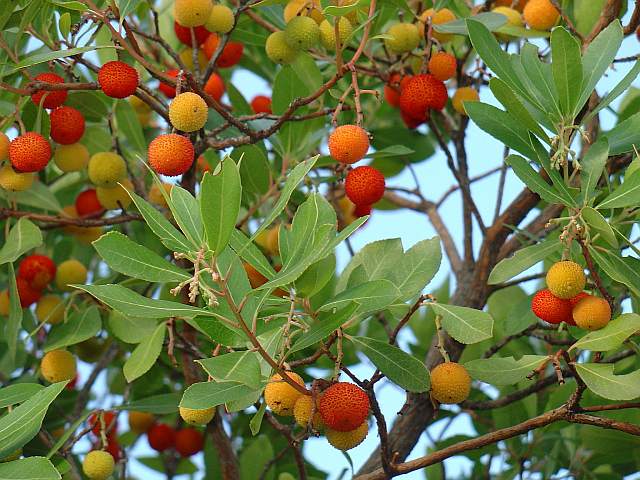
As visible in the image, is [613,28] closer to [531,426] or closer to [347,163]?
[347,163]

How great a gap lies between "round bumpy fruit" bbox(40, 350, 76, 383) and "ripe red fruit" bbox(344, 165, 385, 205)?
0.72 m

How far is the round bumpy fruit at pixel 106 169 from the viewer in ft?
7.63

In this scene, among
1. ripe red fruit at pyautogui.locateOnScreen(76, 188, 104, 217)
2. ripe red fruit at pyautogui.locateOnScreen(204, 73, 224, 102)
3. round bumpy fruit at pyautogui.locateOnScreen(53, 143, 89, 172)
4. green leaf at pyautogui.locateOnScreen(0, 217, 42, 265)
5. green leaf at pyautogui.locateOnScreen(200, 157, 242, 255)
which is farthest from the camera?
ripe red fruit at pyautogui.locateOnScreen(204, 73, 224, 102)

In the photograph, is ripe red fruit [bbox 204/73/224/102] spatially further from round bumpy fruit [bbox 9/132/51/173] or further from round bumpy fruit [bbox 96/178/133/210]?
round bumpy fruit [bbox 9/132/51/173]

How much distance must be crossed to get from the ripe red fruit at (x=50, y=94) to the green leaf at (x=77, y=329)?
435 millimetres

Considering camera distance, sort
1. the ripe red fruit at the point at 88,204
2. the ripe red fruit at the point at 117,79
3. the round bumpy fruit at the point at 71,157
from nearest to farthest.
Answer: the ripe red fruit at the point at 117,79
the round bumpy fruit at the point at 71,157
the ripe red fruit at the point at 88,204

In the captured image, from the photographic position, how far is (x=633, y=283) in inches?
69.3

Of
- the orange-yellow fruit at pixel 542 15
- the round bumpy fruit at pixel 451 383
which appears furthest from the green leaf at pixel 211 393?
the orange-yellow fruit at pixel 542 15

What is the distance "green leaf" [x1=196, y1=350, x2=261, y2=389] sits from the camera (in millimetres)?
1471

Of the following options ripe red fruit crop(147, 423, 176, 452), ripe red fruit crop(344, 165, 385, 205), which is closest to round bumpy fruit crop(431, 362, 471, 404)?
ripe red fruit crop(344, 165, 385, 205)

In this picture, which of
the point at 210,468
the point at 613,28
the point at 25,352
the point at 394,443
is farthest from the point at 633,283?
the point at 25,352

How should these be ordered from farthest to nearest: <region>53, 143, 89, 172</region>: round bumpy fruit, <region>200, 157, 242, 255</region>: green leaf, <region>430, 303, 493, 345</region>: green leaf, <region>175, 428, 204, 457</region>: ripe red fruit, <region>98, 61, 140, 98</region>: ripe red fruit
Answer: <region>175, 428, 204, 457</region>: ripe red fruit → <region>53, 143, 89, 172</region>: round bumpy fruit → <region>98, 61, 140, 98</region>: ripe red fruit → <region>430, 303, 493, 345</region>: green leaf → <region>200, 157, 242, 255</region>: green leaf

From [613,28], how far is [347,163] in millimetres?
547

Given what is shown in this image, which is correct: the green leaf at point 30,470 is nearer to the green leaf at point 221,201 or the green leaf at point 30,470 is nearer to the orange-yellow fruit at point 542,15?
the green leaf at point 221,201
